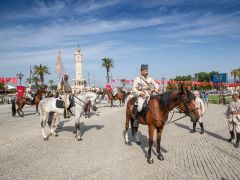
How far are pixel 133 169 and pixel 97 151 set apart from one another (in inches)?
97.2

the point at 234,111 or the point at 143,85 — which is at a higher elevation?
the point at 143,85

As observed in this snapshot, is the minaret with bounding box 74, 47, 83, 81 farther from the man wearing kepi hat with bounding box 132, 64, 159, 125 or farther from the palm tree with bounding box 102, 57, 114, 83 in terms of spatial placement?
the man wearing kepi hat with bounding box 132, 64, 159, 125

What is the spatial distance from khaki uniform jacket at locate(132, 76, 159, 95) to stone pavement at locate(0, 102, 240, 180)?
2268 mm

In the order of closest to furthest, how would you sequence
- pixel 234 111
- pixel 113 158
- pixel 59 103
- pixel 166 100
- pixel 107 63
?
pixel 166 100 < pixel 113 158 < pixel 234 111 < pixel 59 103 < pixel 107 63

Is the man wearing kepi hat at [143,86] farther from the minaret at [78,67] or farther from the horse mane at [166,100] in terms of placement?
the minaret at [78,67]

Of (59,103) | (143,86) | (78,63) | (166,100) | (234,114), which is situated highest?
(78,63)

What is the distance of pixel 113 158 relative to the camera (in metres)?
8.41

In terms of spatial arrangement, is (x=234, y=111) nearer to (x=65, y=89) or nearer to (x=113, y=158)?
(x=113, y=158)

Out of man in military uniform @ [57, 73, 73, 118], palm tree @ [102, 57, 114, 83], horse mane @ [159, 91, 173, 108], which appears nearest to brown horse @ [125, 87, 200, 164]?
horse mane @ [159, 91, 173, 108]

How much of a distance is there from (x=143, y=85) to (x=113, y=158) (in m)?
2.79

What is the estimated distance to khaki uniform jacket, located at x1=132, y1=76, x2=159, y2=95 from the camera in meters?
9.14

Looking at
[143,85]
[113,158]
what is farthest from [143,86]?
[113,158]

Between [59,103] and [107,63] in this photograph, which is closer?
[59,103]

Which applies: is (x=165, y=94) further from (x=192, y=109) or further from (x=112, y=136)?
(x=112, y=136)
